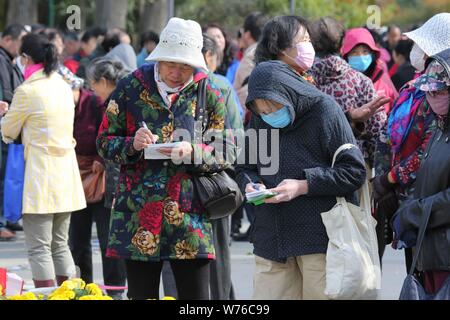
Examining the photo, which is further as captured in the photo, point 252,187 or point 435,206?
point 252,187

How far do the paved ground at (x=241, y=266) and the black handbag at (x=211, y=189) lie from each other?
102 inches

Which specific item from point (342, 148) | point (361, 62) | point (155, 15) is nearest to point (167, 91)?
point (342, 148)

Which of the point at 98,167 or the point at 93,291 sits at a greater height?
the point at 98,167

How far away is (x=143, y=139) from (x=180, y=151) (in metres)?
0.19

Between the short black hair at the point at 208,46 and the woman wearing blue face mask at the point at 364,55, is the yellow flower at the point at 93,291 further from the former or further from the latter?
the woman wearing blue face mask at the point at 364,55

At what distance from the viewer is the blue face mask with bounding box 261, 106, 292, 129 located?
15.5 ft

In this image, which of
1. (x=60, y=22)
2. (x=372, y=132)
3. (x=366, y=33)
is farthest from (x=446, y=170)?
(x=60, y=22)

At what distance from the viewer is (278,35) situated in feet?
16.5

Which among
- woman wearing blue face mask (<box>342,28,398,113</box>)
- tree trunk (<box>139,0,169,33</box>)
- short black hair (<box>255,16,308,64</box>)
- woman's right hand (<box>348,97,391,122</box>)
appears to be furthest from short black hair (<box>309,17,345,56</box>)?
tree trunk (<box>139,0,169,33</box>)

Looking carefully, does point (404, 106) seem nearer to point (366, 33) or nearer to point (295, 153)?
point (295, 153)

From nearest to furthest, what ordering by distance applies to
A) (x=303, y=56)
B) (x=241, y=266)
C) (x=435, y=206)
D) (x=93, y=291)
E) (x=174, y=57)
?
(x=435, y=206), (x=93, y=291), (x=303, y=56), (x=174, y=57), (x=241, y=266)

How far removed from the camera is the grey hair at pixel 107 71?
7.44m

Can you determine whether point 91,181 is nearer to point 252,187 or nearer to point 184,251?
point 184,251

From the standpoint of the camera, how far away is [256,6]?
27891mm
